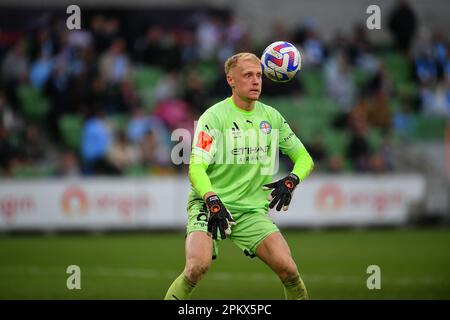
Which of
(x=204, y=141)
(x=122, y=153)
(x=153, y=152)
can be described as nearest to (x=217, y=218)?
(x=204, y=141)

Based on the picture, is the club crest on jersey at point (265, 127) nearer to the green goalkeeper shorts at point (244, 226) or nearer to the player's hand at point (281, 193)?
the player's hand at point (281, 193)

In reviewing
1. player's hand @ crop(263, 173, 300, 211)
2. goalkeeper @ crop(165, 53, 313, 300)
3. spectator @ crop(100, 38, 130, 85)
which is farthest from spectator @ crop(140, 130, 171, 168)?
player's hand @ crop(263, 173, 300, 211)

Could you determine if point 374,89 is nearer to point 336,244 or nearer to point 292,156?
point 336,244

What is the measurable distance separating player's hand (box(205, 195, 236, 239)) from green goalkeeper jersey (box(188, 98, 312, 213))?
19.4 inches

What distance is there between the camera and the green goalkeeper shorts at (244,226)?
357 inches

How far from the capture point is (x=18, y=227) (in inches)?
821

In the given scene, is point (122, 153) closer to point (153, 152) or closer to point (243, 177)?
point (153, 152)

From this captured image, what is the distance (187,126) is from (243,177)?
1360cm

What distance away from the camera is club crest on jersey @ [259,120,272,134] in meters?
9.30

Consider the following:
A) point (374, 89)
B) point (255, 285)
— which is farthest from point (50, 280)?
point (374, 89)

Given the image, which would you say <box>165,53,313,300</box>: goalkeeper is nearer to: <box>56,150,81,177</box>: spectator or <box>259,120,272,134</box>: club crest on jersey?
<box>259,120,272,134</box>: club crest on jersey

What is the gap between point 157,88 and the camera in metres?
24.8
